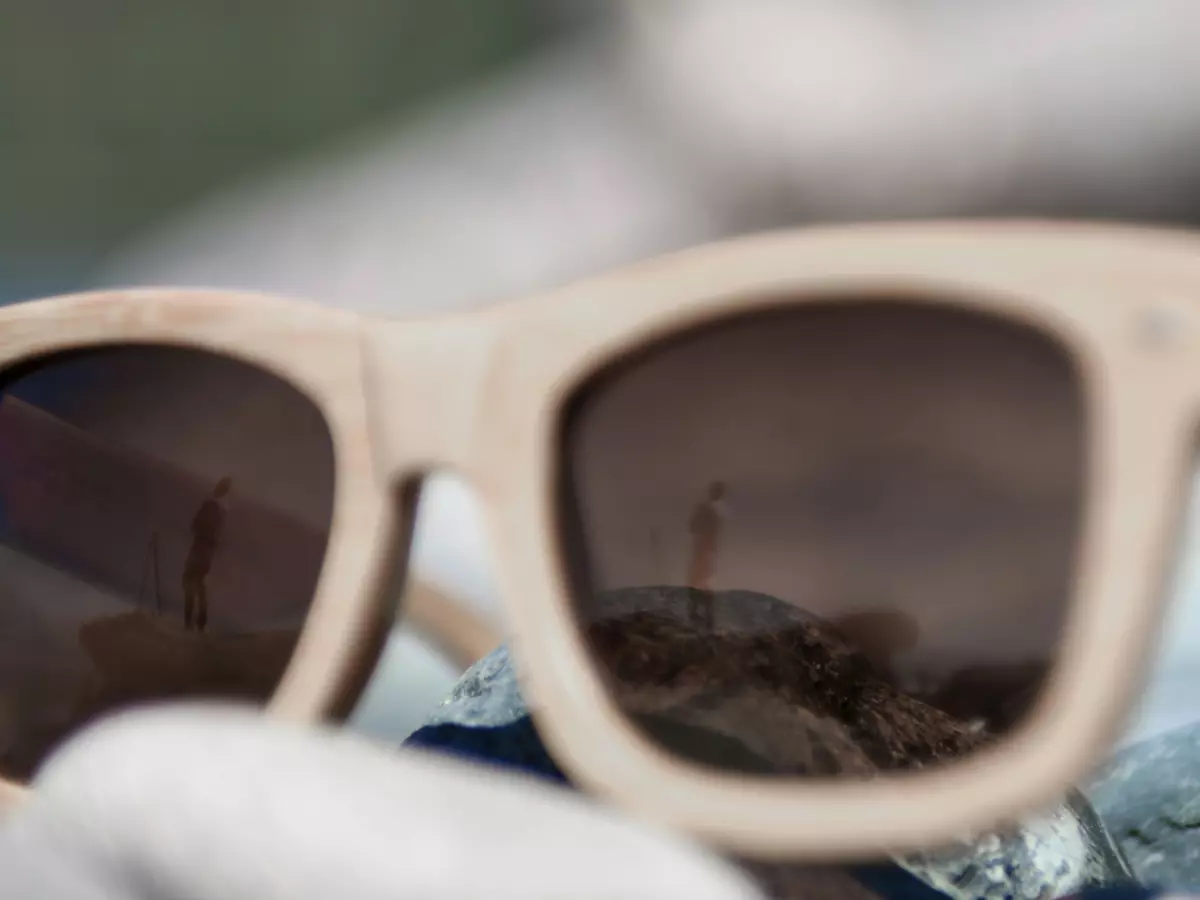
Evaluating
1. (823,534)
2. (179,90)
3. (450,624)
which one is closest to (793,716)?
(823,534)

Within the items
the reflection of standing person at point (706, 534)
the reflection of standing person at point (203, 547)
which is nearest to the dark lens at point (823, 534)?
the reflection of standing person at point (706, 534)

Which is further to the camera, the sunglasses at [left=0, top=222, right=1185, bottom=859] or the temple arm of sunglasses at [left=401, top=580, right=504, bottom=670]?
the temple arm of sunglasses at [left=401, top=580, right=504, bottom=670]

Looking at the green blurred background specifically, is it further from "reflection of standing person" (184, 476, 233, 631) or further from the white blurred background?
"reflection of standing person" (184, 476, 233, 631)

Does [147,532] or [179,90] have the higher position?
[179,90]

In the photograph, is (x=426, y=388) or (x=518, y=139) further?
(x=518, y=139)

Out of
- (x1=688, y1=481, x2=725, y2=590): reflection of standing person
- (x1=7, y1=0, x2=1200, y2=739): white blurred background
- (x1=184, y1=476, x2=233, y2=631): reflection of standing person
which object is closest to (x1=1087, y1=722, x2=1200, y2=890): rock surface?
(x1=7, y1=0, x2=1200, y2=739): white blurred background

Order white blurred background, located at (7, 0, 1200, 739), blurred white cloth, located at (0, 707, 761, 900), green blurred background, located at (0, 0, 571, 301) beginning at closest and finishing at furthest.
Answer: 1. blurred white cloth, located at (0, 707, 761, 900)
2. white blurred background, located at (7, 0, 1200, 739)
3. green blurred background, located at (0, 0, 571, 301)

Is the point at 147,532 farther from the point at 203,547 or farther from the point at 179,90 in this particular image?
the point at 179,90
